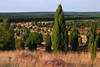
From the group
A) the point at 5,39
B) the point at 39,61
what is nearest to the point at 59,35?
the point at 5,39

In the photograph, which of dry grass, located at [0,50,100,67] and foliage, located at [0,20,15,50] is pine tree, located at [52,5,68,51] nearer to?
foliage, located at [0,20,15,50]

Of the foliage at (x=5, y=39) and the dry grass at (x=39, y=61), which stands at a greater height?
the dry grass at (x=39, y=61)

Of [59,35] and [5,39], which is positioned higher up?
[59,35]

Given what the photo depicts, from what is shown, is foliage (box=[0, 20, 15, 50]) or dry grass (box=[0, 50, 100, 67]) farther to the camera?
foliage (box=[0, 20, 15, 50])

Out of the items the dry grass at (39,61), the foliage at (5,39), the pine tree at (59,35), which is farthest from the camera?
the foliage at (5,39)

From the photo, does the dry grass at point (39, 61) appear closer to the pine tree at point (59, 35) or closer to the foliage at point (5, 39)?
the pine tree at point (59, 35)

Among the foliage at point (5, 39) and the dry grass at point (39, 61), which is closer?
the dry grass at point (39, 61)

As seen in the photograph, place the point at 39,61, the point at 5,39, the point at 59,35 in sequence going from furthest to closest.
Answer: the point at 5,39 < the point at 59,35 < the point at 39,61

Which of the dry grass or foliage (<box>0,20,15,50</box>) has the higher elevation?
the dry grass

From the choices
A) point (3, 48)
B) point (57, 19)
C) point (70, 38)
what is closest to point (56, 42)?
point (57, 19)

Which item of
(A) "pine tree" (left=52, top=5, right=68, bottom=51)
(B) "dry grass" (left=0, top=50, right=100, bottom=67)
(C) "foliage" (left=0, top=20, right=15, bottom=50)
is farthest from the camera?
(C) "foliage" (left=0, top=20, right=15, bottom=50)

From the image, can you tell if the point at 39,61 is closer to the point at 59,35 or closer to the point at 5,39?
the point at 59,35

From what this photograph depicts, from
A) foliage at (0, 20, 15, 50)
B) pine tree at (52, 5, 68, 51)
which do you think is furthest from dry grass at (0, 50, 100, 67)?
foliage at (0, 20, 15, 50)

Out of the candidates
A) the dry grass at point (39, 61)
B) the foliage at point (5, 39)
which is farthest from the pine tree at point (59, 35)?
the dry grass at point (39, 61)
